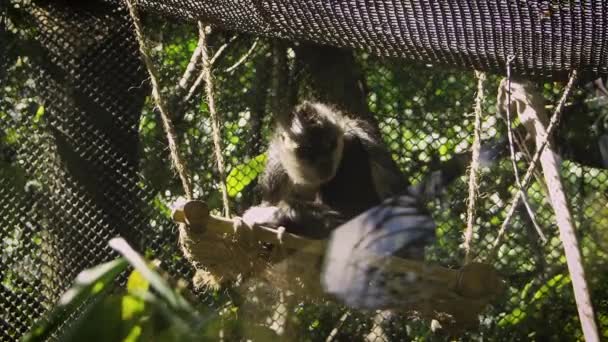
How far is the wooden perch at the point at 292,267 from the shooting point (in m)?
1.48

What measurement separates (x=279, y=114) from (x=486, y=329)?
0.90 meters

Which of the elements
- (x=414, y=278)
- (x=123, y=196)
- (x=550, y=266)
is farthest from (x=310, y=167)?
(x=414, y=278)

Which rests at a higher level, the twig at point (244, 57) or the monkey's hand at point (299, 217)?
the twig at point (244, 57)

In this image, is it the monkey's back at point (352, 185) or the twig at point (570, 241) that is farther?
the monkey's back at point (352, 185)

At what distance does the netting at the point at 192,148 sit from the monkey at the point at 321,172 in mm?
68

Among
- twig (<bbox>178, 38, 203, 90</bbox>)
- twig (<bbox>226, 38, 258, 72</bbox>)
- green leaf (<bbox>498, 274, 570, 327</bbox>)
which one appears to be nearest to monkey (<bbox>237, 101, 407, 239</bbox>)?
twig (<bbox>226, 38, 258, 72</bbox>)

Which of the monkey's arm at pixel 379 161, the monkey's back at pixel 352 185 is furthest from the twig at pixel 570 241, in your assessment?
the monkey's back at pixel 352 185

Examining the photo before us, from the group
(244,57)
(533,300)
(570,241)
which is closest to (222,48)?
(244,57)

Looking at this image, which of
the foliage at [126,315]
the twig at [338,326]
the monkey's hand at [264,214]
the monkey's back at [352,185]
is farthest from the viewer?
the monkey's back at [352,185]

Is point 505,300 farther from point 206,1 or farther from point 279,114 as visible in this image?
point 206,1

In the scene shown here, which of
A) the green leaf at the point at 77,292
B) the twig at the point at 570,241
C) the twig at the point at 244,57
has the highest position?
the twig at the point at 244,57

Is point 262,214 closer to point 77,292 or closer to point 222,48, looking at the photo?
point 222,48

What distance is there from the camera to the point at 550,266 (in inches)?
82.7

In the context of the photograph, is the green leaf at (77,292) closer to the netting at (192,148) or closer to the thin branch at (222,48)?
the netting at (192,148)
